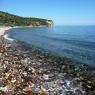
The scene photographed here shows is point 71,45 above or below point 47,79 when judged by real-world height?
below

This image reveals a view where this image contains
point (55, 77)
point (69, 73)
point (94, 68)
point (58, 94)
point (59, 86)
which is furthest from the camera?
point (94, 68)

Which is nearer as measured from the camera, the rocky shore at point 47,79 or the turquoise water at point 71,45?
the rocky shore at point 47,79

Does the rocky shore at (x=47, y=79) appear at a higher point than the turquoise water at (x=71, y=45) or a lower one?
higher

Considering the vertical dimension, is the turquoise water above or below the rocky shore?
below

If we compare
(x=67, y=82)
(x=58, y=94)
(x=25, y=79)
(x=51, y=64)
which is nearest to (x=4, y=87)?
(x=25, y=79)

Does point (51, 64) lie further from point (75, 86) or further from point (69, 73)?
point (75, 86)

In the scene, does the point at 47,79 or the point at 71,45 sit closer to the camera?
the point at 47,79

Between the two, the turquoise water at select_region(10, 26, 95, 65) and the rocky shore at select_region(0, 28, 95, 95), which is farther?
the turquoise water at select_region(10, 26, 95, 65)

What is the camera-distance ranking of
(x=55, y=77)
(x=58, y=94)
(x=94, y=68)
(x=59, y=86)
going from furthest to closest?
(x=94, y=68) < (x=55, y=77) < (x=59, y=86) < (x=58, y=94)

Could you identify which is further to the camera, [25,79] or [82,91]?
[25,79]

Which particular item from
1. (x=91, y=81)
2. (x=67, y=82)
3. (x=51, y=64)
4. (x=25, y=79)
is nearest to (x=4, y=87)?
(x=25, y=79)

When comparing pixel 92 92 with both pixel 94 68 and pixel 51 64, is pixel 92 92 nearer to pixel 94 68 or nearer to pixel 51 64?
pixel 94 68

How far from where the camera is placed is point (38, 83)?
24625 mm

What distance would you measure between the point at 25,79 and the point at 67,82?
4540 mm
